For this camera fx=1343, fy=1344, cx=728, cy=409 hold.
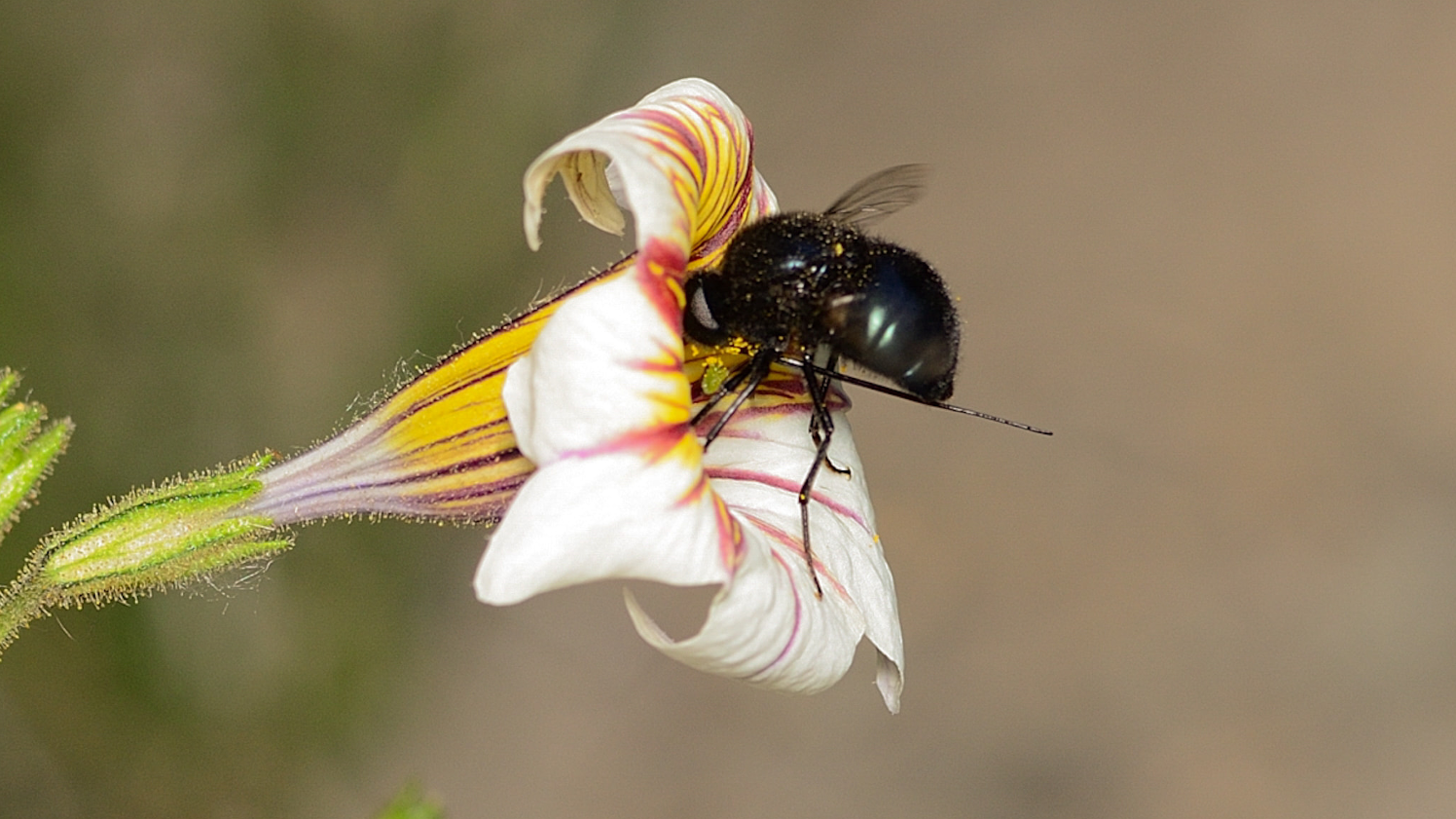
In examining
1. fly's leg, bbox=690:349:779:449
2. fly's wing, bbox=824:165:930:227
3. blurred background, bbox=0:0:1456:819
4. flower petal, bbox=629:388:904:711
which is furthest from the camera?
blurred background, bbox=0:0:1456:819

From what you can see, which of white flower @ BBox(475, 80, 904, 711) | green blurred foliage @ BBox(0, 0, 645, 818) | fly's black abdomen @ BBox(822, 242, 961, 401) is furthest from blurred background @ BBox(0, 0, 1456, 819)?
fly's black abdomen @ BBox(822, 242, 961, 401)

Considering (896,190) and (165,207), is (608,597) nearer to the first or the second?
(165,207)

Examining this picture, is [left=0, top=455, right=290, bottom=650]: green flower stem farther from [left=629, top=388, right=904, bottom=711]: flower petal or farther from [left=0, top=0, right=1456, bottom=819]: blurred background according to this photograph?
[left=0, top=0, right=1456, bottom=819]: blurred background

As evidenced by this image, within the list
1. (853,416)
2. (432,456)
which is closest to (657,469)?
(432,456)

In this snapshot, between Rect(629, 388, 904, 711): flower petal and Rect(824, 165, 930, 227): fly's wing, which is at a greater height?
Rect(824, 165, 930, 227): fly's wing

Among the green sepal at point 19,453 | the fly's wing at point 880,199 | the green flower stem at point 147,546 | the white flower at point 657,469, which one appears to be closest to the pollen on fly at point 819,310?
the white flower at point 657,469

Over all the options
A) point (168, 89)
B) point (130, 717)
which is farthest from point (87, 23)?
point (130, 717)
